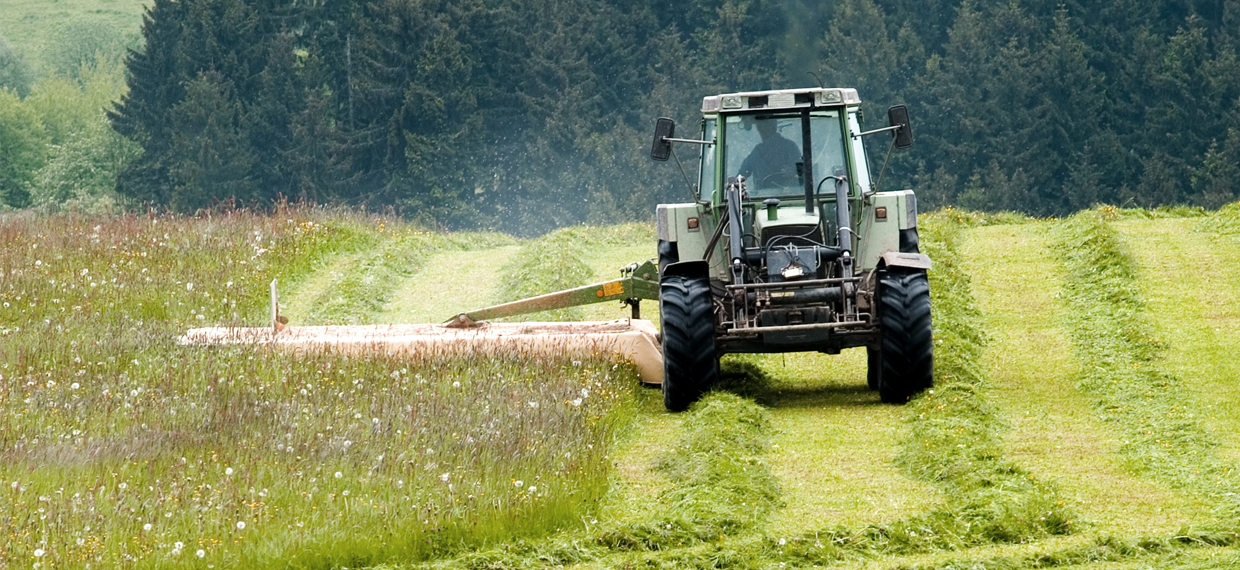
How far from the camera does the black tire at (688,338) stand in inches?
472

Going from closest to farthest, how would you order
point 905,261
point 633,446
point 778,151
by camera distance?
point 633,446
point 905,261
point 778,151

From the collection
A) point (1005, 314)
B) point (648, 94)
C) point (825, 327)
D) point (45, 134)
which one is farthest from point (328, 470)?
point (45, 134)

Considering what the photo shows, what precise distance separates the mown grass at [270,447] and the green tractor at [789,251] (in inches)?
36.1

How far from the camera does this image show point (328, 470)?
9625 mm

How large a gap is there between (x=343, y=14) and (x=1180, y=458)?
178 feet

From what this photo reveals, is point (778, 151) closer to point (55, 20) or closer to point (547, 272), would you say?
point (547, 272)

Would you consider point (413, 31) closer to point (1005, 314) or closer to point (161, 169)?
point (161, 169)

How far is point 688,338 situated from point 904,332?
5.04ft

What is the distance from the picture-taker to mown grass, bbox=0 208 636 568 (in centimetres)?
845

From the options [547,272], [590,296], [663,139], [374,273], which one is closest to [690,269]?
[663,139]

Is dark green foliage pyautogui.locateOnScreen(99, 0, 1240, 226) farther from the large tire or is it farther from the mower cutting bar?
the large tire

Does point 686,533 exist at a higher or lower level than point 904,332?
lower

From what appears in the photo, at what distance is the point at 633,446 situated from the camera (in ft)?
36.4

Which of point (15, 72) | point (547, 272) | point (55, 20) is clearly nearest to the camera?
point (547, 272)
